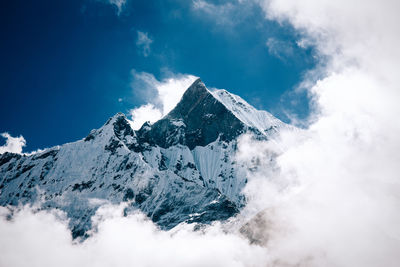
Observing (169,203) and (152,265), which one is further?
(169,203)

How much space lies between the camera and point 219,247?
167750 millimetres

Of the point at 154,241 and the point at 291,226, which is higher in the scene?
the point at 291,226

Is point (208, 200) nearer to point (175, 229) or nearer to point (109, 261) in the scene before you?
point (175, 229)

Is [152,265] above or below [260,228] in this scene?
below

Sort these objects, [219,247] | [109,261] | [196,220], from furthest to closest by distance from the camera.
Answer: [109,261] → [196,220] → [219,247]

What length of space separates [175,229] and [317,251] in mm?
64520

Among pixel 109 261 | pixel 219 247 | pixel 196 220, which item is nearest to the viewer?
pixel 219 247

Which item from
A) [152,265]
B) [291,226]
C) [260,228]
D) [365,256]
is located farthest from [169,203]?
[365,256]

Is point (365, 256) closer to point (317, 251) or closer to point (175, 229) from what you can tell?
point (317, 251)

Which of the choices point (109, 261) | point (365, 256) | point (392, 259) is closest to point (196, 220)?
point (109, 261)

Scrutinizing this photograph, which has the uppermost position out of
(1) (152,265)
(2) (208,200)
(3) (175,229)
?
(2) (208,200)

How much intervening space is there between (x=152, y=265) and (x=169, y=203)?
31.5 meters

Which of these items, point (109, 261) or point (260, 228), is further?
point (109, 261)

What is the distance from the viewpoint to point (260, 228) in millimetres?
176750
